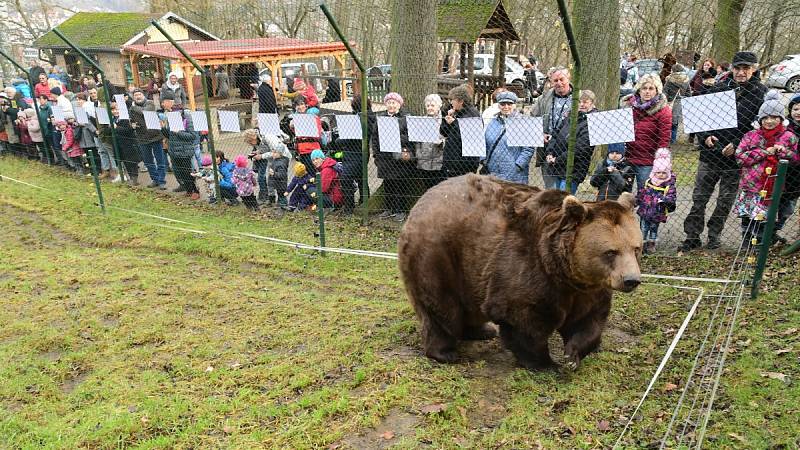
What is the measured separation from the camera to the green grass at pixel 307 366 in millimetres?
4004

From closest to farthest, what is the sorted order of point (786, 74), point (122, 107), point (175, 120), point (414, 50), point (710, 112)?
point (710, 112), point (414, 50), point (175, 120), point (122, 107), point (786, 74)

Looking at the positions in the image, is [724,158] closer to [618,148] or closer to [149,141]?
[618,148]

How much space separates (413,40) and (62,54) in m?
30.6

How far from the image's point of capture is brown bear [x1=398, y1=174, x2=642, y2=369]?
3.94 m

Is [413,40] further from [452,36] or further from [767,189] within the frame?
[452,36]

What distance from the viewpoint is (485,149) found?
784cm

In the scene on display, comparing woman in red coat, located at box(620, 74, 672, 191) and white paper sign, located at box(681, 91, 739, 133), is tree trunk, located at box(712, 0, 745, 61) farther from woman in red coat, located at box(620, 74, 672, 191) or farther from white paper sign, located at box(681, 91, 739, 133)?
white paper sign, located at box(681, 91, 739, 133)

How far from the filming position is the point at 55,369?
212 inches

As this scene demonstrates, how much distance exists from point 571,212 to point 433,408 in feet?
5.63

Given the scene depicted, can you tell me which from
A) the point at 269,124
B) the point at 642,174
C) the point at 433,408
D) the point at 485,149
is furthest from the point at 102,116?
the point at 433,408

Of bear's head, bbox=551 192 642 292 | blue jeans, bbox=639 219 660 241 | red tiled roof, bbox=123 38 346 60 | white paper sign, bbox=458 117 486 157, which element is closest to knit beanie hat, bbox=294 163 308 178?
white paper sign, bbox=458 117 486 157

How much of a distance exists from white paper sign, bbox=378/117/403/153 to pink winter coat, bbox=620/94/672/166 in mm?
3157

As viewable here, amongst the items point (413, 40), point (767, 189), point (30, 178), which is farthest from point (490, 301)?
point (30, 178)

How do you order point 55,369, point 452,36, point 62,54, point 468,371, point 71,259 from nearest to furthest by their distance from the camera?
point 468,371 < point 55,369 < point 71,259 < point 452,36 < point 62,54
